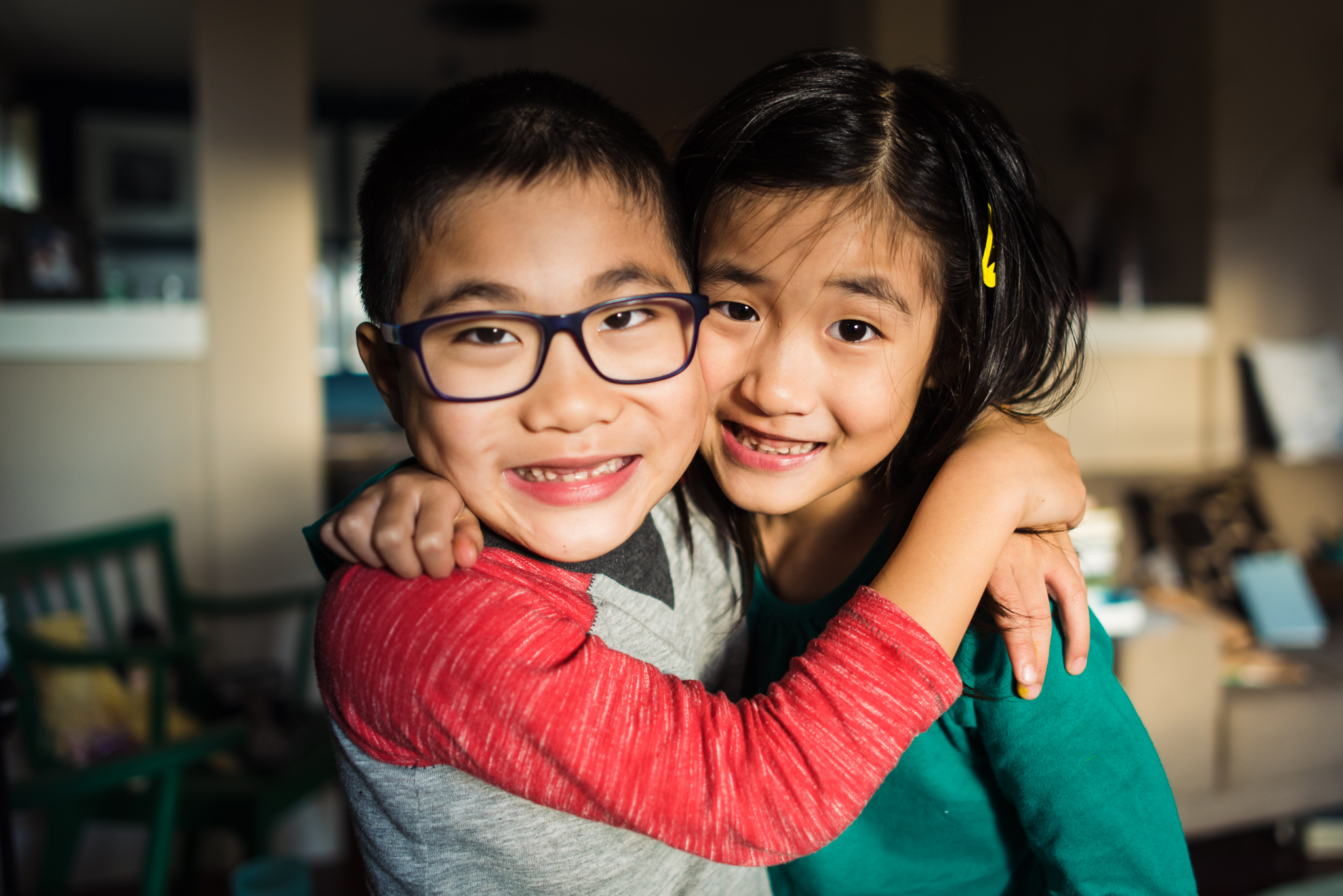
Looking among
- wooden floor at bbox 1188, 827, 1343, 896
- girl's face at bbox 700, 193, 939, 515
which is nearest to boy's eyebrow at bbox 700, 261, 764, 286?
girl's face at bbox 700, 193, 939, 515

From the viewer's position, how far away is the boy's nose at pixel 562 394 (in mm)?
560

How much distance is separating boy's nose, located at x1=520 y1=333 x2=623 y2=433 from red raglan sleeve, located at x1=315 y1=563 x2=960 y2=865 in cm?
11

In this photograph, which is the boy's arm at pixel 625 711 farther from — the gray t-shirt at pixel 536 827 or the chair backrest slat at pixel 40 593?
the chair backrest slat at pixel 40 593

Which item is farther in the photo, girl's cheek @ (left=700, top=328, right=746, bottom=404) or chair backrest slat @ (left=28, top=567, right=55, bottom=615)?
chair backrest slat @ (left=28, top=567, right=55, bottom=615)

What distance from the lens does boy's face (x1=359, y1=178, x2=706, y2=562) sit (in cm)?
55

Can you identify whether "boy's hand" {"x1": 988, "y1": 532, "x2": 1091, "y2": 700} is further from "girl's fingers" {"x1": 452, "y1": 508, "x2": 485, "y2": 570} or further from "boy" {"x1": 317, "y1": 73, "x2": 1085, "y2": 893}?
"girl's fingers" {"x1": 452, "y1": 508, "x2": 485, "y2": 570}

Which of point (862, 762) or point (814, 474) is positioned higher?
point (814, 474)

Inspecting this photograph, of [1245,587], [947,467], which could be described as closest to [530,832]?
[947,467]

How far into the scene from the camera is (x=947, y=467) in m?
0.67

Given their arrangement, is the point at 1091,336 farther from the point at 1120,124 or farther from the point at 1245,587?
the point at 1120,124

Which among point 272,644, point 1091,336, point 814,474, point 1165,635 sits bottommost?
point 272,644

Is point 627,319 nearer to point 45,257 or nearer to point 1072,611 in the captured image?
point 1072,611

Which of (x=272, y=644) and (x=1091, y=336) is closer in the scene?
(x=272, y=644)

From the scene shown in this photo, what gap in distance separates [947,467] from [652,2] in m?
4.94
